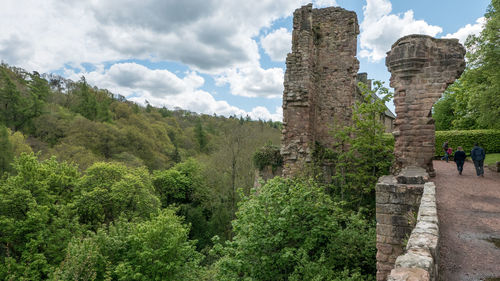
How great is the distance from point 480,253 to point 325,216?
5192 mm

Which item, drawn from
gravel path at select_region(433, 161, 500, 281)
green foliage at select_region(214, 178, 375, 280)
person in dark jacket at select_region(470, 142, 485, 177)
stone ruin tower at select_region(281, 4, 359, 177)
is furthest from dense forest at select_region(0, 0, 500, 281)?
gravel path at select_region(433, 161, 500, 281)

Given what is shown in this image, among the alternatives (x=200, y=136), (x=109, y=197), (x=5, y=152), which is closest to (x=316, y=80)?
(x=109, y=197)

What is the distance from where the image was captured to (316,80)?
1284 cm

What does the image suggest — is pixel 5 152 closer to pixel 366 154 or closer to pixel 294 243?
pixel 294 243

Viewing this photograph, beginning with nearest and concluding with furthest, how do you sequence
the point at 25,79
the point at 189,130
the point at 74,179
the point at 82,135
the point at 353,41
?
the point at 353,41 < the point at 74,179 < the point at 82,135 < the point at 25,79 < the point at 189,130

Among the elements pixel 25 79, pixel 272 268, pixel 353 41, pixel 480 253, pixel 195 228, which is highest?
pixel 25 79

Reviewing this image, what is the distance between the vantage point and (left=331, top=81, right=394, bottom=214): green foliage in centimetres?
1027

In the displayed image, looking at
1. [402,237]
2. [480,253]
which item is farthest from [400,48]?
[480,253]

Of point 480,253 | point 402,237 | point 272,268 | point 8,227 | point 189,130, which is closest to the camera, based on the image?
point 480,253

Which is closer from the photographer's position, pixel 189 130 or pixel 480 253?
pixel 480 253

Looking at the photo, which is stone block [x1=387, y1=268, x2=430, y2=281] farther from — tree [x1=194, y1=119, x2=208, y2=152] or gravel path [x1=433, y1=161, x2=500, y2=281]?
tree [x1=194, y1=119, x2=208, y2=152]

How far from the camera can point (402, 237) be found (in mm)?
5562

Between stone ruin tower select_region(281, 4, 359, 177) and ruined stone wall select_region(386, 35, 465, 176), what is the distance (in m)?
3.59

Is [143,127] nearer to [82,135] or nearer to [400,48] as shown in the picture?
[82,135]
